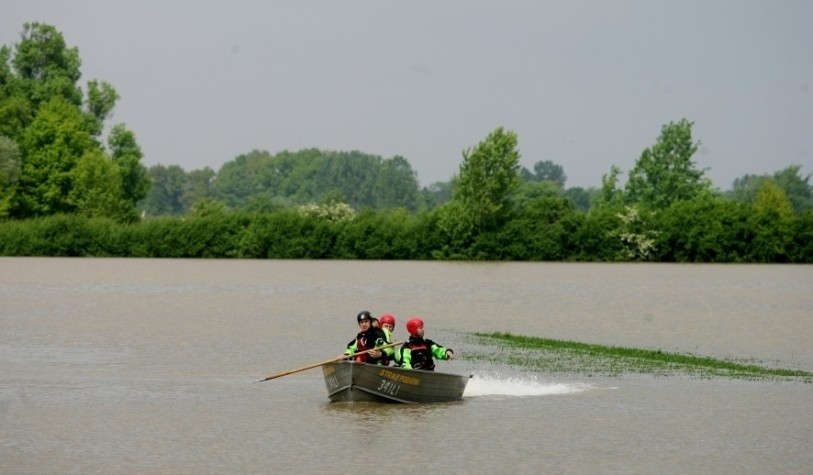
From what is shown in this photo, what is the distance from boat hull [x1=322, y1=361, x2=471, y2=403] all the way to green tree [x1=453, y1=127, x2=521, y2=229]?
72.5 meters

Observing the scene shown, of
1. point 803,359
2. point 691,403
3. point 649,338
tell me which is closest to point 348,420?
point 691,403

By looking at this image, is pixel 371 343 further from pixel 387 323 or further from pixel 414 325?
pixel 414 325

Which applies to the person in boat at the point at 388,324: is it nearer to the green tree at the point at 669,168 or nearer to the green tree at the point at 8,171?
the green tree at the point at 8,171

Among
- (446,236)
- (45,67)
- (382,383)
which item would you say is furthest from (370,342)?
(45,67)

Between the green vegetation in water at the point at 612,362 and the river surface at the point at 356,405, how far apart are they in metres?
0.97

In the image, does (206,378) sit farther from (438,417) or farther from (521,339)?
(521,339)

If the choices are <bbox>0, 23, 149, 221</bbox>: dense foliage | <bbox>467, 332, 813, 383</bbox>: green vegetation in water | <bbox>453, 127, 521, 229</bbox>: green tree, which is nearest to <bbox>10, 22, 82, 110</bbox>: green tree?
<bbox>0, 23, 149, 221</bbox>: dense foliage

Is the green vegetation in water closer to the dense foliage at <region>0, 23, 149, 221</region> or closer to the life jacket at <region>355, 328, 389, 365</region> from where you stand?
the life jacket at <region>355, 328, 389, 365</region>

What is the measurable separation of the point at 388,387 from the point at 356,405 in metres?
0.62

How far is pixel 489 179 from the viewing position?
9688 centimetres

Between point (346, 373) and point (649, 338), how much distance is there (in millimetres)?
16903

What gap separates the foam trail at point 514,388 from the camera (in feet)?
81.0

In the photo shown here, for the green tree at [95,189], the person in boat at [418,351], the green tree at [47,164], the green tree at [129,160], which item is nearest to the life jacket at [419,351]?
the person in boat at [418,351]

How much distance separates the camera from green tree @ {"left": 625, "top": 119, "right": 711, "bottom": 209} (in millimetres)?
134125
